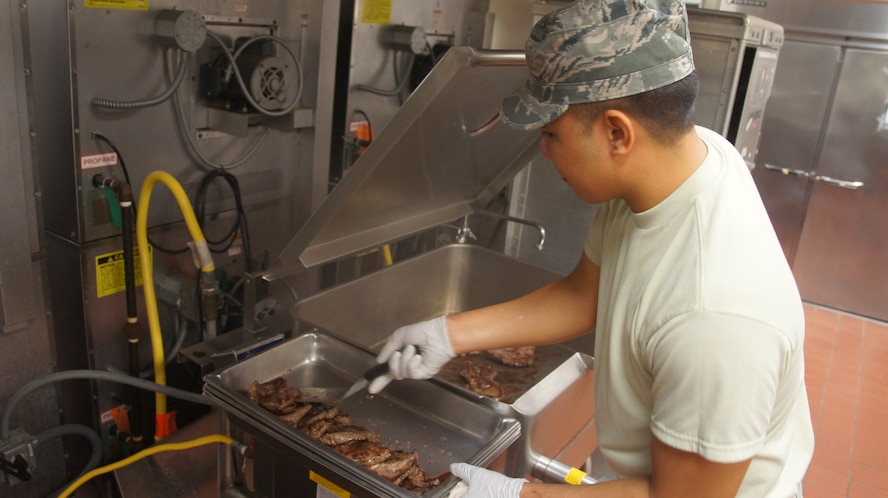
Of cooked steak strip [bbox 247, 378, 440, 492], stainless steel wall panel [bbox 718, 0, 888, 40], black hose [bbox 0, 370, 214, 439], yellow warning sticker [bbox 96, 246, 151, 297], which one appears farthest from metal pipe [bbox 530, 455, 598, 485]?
stainless steel wall panel [bbox 718, 0, 888, 40]

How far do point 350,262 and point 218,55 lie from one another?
91 centimetres

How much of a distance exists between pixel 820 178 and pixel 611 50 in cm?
431

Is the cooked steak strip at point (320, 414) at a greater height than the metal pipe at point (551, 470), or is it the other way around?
the cooked steak strip at point (320, 414)

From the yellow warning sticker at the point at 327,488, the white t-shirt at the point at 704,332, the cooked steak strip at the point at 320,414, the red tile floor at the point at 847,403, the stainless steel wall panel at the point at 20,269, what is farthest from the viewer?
the red tile floor at the point at 847,403

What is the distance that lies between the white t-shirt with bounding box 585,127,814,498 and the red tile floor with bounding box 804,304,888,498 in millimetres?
2161

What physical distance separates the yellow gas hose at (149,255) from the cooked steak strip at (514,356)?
0.93 meters

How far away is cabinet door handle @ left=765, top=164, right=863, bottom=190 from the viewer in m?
4.50

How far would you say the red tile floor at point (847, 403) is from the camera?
2996 millimetres

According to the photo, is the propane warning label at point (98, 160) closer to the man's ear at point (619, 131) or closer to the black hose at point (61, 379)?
the black hose at point (61, 379)

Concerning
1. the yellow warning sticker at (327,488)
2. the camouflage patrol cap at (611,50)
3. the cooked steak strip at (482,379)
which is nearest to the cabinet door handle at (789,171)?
the cooked steak strip at (482,379)

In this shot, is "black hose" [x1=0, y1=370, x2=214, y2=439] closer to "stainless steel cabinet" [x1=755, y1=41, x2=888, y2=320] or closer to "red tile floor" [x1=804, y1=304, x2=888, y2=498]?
"red tile floor" [x1=804, y1=304, x2=888, y2=498]

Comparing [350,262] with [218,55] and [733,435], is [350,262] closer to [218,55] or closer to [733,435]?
[218,55]

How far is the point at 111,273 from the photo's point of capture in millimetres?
2064

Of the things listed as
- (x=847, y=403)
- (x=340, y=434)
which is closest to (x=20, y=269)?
(x=340, y=434)
